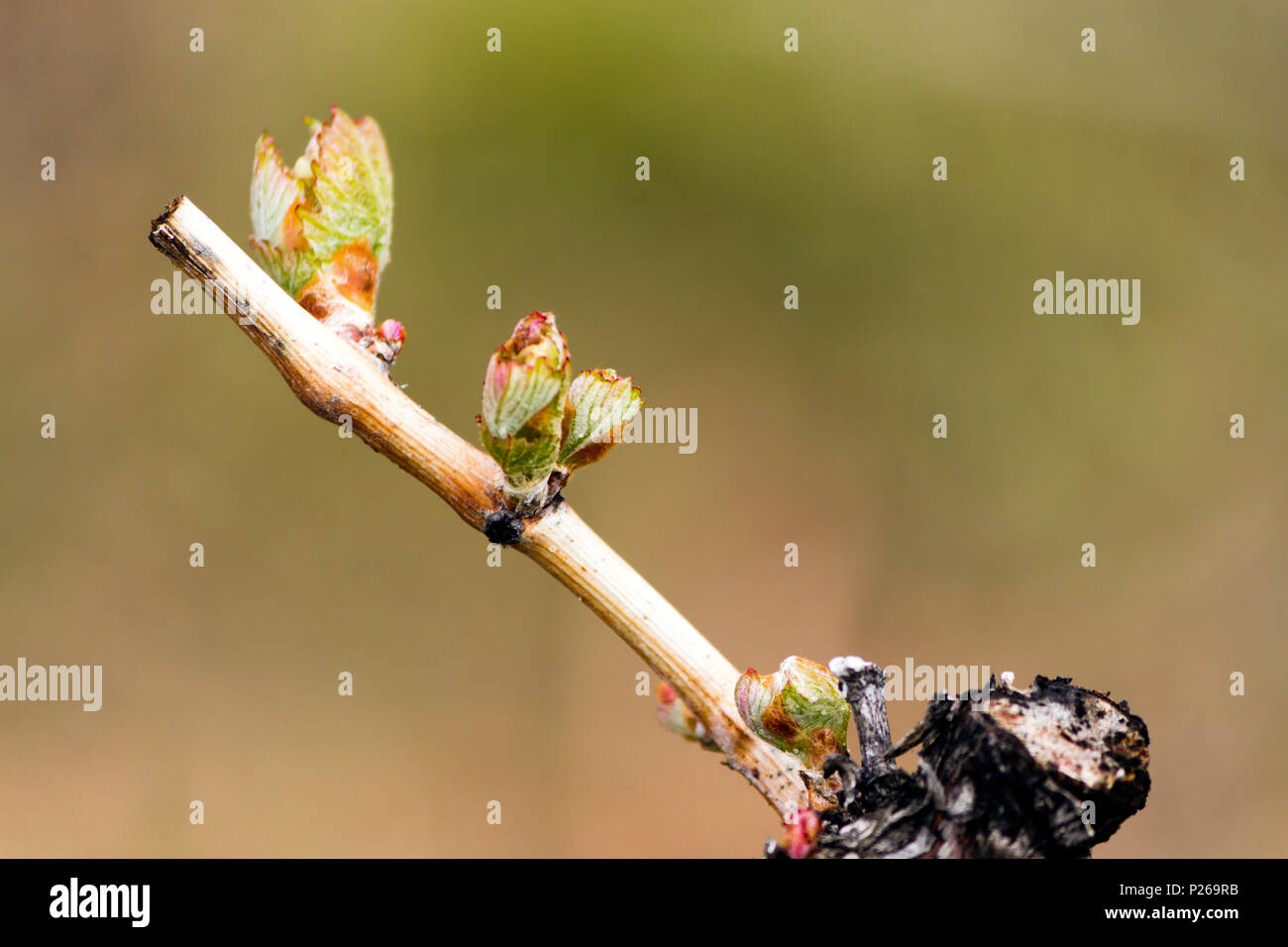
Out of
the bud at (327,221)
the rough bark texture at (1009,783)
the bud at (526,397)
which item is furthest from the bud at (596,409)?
the rough bark texture at (1009,783)

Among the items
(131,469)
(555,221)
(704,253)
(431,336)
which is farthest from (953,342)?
(131,469)

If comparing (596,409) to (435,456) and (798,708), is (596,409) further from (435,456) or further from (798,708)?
(798,708)

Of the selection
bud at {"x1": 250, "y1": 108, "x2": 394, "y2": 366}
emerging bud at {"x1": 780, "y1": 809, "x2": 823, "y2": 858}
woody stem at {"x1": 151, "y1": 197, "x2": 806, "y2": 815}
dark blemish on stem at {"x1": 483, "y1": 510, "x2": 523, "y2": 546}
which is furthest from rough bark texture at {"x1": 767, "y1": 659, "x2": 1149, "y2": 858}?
bud at {"x1": 250, "y1": 108, "x2": 394, "y2": 366}

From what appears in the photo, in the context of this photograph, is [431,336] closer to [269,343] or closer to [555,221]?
[555,221]

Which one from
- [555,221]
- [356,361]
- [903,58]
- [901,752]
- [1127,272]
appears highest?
[903,58]

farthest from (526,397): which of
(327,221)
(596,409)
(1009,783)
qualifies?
(1009,783)

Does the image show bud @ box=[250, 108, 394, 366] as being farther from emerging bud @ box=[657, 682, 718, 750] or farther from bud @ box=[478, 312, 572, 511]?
emerging bud @ box=[657, 682, 718, 750]
